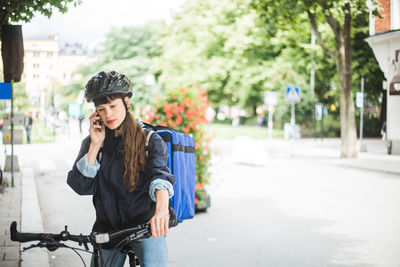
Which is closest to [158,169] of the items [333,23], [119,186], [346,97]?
[119,186]

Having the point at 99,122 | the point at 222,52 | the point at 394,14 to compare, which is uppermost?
the point at 222,52

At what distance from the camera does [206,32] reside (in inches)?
1617

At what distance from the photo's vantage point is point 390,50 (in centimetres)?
2261

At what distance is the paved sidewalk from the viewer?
576 cm

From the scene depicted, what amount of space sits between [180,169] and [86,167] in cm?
53

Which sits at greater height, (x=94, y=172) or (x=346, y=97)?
(x=346, y=97)

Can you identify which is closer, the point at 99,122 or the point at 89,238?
the point at 89,238

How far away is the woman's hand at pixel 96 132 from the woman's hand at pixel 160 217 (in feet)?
1.19

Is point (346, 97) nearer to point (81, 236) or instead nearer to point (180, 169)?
point (180, 169)

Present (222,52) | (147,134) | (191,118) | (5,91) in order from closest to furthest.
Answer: (147,134) → (191,118) → (5,91) → (222,52)

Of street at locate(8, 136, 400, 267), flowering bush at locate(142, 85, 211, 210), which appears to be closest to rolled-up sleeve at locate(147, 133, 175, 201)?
street at locate(8, 136, 400, 267)

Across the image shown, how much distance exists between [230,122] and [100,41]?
19312 millimetres

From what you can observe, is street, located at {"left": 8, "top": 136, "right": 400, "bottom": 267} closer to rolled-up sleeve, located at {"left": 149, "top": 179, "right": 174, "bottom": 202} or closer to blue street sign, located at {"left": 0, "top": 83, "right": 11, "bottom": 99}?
blue street sign, located at {"left": 0, "top": 83, "right": 11, "bottom": 99}

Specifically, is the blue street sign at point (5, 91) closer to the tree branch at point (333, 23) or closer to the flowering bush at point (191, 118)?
the flowering bush at point (191, 118)
